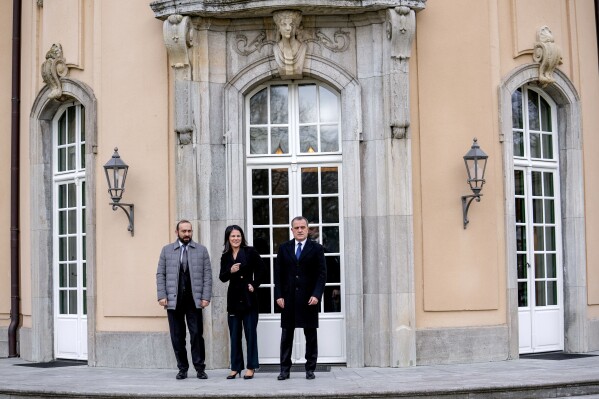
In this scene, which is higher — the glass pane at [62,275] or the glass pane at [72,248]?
the glass pane at [72,248]

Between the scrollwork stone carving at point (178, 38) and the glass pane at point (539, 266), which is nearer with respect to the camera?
the scrollwork stone carving at point (178, 38)

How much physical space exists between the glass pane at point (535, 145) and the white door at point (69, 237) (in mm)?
5765

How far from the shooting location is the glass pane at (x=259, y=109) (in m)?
12.7

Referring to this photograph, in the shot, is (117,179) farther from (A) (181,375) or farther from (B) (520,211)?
(B) (520,211)

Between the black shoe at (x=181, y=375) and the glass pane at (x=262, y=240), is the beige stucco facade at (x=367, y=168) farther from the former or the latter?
the black shoe at (x=181, y=375)

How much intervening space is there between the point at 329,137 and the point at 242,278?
7.95 feet

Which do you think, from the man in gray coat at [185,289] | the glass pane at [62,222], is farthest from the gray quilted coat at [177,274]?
the glass pane at [62,222]

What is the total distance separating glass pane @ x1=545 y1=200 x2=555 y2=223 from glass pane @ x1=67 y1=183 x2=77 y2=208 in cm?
612

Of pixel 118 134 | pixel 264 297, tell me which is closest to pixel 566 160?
pixel 264 297

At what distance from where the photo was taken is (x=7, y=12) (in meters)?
15.1

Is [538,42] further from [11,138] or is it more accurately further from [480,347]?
[11,138]

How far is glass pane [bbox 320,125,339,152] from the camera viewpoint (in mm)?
12609

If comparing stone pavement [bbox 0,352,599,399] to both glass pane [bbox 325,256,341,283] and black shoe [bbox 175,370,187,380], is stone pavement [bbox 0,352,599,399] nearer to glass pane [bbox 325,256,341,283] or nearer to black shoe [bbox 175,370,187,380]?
black shoe [bbox 175,370,187,380]

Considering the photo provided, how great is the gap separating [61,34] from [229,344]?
4.60 m
